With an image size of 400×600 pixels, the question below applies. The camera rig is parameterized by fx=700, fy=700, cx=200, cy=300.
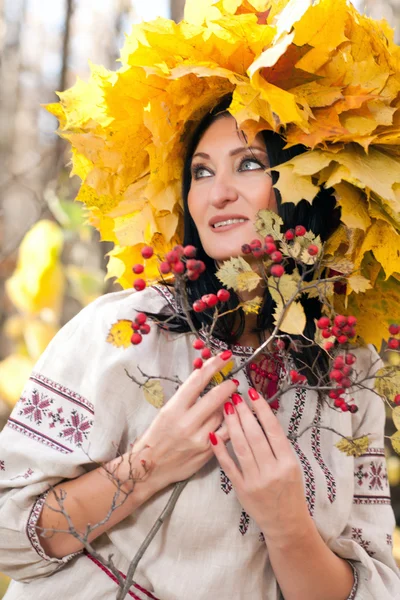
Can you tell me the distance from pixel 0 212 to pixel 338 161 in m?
1.94

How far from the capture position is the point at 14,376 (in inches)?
91.3

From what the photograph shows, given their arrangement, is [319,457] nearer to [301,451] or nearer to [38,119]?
[301,451]

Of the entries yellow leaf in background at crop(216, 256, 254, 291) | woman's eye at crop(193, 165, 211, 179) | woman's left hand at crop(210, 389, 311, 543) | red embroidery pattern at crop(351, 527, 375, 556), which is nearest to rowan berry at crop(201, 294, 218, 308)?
yellow leaf in background at crop(216, 256, 254, 291)

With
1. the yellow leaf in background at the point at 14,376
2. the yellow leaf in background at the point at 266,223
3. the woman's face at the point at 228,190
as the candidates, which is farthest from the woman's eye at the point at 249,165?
the yellow leaf in background at the point at 14,376

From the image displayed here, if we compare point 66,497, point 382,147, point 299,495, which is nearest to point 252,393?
point 299,495

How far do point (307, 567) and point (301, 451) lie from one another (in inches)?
7.6

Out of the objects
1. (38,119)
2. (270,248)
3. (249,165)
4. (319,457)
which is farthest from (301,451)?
(38,119)

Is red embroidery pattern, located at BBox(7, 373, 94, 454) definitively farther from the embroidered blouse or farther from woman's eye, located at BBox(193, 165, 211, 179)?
woman's eye, located at BBox(193, 165, 211, 179)

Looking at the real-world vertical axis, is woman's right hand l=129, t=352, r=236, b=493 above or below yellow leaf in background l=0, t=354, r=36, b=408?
above

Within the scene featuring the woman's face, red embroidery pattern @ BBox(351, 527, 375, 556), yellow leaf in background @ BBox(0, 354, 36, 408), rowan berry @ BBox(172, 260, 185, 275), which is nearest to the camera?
rowan berry @ BBox(172, 260, 185, 275)

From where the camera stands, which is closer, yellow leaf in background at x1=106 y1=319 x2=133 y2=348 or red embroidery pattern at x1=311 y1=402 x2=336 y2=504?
yellow leaf in background at x1=106 y1=319 x2=133 y2=348

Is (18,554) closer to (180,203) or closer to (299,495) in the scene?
(299,495)

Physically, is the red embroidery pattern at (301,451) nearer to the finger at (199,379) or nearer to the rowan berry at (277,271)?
the finger at (199,379)

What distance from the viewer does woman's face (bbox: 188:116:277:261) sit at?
47.4 inches
